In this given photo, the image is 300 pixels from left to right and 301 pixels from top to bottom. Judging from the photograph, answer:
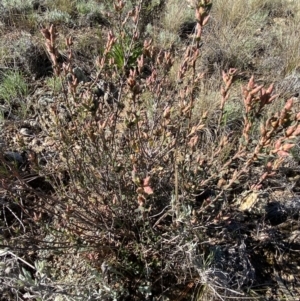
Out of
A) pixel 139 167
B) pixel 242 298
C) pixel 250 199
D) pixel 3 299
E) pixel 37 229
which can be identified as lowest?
pixel 3 299

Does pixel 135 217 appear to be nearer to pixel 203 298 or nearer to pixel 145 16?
pixel 203 298

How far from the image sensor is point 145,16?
4215mm

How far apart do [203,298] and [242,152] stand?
852 millimetres

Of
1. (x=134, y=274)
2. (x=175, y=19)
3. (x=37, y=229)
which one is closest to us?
(x=134, y=274)

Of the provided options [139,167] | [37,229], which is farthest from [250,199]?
[37,229]

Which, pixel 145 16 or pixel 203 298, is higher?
pixel 145 16

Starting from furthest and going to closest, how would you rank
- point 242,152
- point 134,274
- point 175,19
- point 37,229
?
point 175,19
point 37,229
point 134,274
point 242,152

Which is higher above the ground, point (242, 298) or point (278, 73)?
point (278, 73)

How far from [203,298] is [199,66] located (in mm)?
2290

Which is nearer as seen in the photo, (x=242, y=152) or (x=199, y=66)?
(x=242, y=152)

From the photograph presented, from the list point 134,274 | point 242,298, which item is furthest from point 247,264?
point 134,274

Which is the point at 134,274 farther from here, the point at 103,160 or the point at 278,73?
the point at 278,73

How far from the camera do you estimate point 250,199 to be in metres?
2.20

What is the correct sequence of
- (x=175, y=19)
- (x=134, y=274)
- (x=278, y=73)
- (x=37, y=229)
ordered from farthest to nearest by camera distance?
(x=175, y=19) → (x=278, y=73) → (x=37, y=229) → (x=134, y=274)
